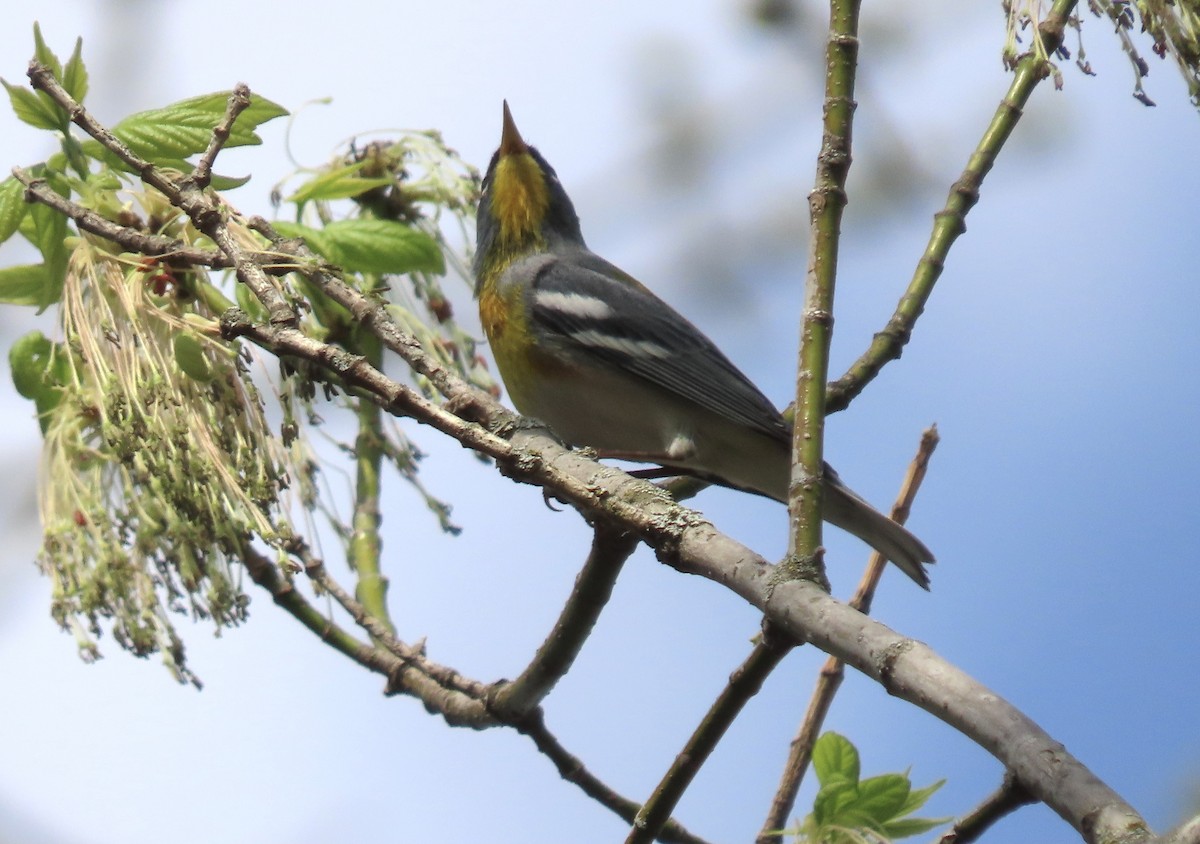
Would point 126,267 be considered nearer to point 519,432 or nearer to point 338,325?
point 338,325

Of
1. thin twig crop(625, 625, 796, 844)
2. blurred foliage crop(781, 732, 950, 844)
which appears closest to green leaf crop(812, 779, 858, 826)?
blurred foliage crop(781, 732, 950, 844)

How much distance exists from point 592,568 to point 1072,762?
53.9 inches

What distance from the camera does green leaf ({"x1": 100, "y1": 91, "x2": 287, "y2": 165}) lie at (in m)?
2.65

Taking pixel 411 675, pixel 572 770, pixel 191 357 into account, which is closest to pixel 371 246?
pixel 191 357

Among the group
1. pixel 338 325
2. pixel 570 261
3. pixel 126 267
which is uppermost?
pixel 570 261

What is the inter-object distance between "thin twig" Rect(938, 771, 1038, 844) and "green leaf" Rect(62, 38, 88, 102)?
2.23 m

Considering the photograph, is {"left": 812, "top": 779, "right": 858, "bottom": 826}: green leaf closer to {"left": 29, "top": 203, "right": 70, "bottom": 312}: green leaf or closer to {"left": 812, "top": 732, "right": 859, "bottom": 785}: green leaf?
{"left": 812, "top": 732, "right": 859, "bottom": 785}: green leaf

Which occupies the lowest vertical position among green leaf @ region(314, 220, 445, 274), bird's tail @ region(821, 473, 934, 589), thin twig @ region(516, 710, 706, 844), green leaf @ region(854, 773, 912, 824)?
thin twig @ region(516, 710, 706, 844)

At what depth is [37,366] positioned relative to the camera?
125 inches

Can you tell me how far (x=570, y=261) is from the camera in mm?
4730

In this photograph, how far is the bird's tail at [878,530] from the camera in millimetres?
3488

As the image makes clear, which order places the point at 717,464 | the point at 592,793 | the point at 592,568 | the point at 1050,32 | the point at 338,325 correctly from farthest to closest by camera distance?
the point at 717,464
the point at 338,325
the point at 592,793
the point at 1050,32
the point at 592,568

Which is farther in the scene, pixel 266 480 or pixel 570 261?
pixel 570 261

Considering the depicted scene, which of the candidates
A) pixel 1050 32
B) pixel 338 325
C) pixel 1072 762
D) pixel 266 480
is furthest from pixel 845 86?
pixel 338 325
